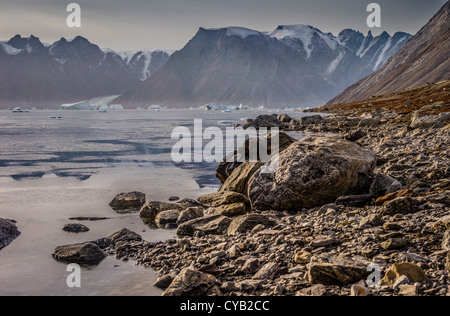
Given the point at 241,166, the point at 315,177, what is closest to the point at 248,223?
the point at 315,177

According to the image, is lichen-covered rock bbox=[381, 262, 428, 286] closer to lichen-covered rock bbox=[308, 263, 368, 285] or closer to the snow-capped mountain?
lichen-covered rock bbox=[308, 263, 368, 285]

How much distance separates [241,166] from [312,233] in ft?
22.1

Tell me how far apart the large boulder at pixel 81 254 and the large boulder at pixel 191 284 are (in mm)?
2785

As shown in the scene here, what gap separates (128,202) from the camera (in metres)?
14.3

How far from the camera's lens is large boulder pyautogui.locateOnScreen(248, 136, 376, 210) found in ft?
37.4

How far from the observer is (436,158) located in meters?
14.2

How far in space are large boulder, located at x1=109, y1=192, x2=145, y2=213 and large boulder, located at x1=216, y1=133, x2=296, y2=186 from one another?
3112mm

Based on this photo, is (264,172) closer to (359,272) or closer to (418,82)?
(359,272)

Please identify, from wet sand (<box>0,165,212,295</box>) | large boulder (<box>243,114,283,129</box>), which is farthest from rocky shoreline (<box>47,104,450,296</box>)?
large boulder (<box>243,114,283,129</box>)

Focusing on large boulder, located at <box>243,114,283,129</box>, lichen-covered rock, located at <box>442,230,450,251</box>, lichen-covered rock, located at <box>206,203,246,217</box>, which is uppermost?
large boulder, located at <box>243,114,283,129</box>

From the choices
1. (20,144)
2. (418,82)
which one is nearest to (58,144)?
(20,144)

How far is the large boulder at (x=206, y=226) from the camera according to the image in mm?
10406

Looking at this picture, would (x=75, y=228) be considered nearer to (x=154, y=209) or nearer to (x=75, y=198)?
(x=154, y=209)
